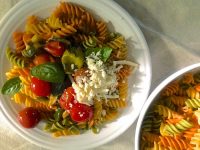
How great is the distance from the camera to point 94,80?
100cm

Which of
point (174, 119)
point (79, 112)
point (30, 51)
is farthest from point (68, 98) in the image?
point (174, 119)

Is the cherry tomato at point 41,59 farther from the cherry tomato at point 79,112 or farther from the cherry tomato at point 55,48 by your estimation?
the cherry tomato at point 79,112

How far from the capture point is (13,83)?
1.03 metres

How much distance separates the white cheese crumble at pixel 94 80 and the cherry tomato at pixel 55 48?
67mm

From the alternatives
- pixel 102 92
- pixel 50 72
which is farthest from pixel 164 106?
pixel 50 72

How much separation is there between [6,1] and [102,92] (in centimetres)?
33

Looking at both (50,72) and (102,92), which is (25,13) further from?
(102,92)

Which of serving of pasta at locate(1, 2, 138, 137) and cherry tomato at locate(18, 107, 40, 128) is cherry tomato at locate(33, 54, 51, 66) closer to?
serving of pasta at locate(1, 2, 138, 137)

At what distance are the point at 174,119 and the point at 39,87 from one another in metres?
0.33

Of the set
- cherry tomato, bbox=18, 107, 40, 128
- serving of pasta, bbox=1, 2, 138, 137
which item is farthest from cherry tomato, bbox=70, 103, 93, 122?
cherry tomato, bbox=18, 107, 40, 128

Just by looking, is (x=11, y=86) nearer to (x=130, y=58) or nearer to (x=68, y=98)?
(x=68, y=98)

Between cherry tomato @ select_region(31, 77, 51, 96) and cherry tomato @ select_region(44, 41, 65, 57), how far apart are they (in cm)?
8

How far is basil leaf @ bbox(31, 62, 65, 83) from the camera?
97cm

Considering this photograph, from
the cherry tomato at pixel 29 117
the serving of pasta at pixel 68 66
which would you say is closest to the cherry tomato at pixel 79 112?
the serving of pasta at pixel 68 66
